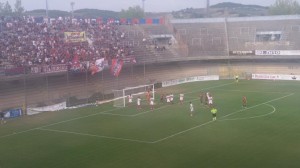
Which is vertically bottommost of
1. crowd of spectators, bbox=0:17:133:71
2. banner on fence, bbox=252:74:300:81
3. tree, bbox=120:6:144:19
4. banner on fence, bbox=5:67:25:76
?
banner on fence, bbox=252:74:300:81

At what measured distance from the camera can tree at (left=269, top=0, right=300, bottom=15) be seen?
102 metres

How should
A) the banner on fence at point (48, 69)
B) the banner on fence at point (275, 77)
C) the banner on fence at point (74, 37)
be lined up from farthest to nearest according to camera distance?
the banner on fence at point (275, 77)
the banner on fence at point (74, 37)
the banner on fence at point (48, 69)

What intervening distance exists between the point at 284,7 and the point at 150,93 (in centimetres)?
6618

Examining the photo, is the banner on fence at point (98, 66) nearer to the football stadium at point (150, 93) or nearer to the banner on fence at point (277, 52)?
the football stadium at point (150, 93)

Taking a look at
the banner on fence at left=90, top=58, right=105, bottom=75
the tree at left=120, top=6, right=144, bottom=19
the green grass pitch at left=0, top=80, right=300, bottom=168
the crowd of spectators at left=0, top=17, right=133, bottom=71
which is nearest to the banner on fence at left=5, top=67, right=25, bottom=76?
the crowd of spectators at left=0, top=17, right=133, bottom=71

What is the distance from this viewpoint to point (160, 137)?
90.0 feet

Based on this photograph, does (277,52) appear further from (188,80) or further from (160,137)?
(160,137)

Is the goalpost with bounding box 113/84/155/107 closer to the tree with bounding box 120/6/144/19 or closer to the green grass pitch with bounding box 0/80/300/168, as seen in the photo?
the green grass pitch with bounding box 0/80/300/168

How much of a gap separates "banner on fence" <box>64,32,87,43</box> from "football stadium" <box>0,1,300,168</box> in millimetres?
158

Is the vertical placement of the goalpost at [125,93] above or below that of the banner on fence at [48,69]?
below

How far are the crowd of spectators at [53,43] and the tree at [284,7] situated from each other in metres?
55.5

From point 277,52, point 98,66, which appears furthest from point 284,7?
point 98,66

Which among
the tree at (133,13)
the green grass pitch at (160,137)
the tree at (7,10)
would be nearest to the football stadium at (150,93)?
the green grass pitch at (160,137)

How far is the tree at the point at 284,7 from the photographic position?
4028 inches
